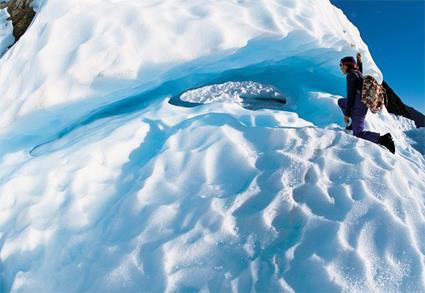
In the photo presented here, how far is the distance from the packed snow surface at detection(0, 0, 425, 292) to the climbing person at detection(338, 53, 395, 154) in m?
0.19

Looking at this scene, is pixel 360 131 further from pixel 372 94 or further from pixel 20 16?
pixel 20 16

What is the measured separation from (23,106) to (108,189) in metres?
2.22

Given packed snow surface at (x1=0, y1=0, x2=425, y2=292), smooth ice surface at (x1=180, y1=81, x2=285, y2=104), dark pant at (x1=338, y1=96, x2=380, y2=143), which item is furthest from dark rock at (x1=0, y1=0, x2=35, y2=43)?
dark pant at (x1=338, y1=96, x2=380, y2=143)

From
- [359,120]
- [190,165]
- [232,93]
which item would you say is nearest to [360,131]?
[359,120]

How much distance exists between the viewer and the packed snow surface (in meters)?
2.86

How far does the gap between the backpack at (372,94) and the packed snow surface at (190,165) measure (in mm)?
366

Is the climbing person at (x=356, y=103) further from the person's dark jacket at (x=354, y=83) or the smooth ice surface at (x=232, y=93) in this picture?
the smooth ice surface at (x=232, y=93)

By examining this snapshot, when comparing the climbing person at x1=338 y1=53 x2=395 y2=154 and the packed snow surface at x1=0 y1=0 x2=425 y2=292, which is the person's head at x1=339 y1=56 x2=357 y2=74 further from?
the packed snow surface at x1=0 y1=0 x2=425 y2=292

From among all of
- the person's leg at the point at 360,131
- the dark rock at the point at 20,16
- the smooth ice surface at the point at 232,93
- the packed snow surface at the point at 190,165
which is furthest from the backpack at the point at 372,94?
the dark rock at the point at 20,16

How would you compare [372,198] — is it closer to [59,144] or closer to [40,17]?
[59,144]

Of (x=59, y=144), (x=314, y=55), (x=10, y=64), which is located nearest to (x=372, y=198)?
(x=314, y=55)

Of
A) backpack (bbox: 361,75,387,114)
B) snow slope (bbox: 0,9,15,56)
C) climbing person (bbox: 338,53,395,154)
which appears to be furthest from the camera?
snow slope (bbox: 0,9,15,56)

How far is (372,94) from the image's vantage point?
387 cm

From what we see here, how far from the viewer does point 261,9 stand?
6.04m
